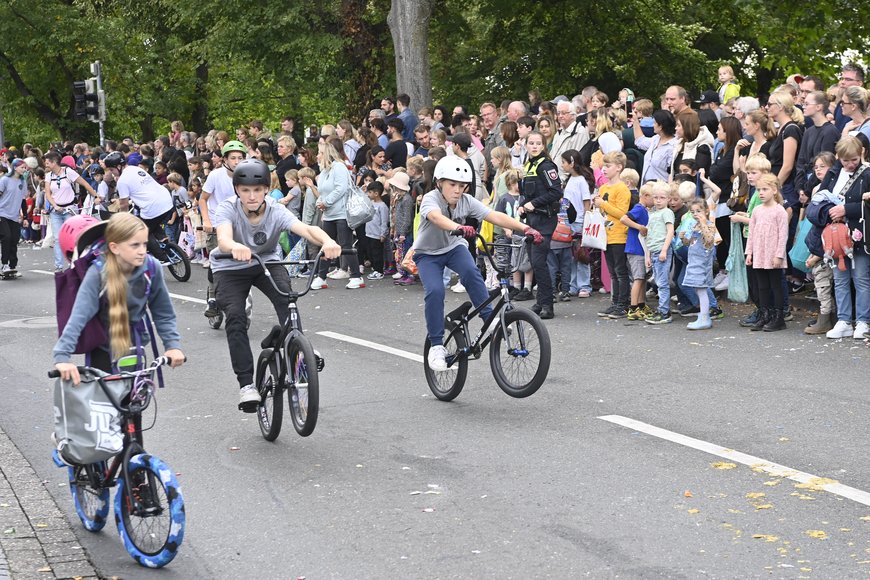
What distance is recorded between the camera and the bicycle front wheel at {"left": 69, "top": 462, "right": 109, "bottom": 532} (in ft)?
21.4

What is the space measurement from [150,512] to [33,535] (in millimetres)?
964

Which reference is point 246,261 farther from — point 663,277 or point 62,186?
point 62,186

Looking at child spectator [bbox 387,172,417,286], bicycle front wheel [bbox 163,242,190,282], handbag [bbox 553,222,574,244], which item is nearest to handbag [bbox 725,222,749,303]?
handbag [bbox 553,222,574,244]

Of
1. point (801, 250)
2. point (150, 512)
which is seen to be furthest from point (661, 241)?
point (150, 512)

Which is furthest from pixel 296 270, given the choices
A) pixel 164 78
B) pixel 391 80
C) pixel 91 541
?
pixel 164 78

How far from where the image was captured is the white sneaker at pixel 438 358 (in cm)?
962

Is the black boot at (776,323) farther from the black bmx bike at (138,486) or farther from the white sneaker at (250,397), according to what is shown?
the black bmx bike at (138,486)

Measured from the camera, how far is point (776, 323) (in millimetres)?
12453

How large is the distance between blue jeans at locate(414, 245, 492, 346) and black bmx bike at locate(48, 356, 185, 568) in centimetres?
361

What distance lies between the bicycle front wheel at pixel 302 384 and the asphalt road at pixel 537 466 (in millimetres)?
182

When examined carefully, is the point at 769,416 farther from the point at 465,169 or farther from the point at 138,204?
the point at 138,204

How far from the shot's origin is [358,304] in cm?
1578

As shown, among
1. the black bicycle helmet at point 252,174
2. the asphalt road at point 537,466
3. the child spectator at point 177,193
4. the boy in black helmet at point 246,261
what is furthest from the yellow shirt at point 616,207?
the child spectator at point 177,193

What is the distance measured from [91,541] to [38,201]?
77.9 ft
